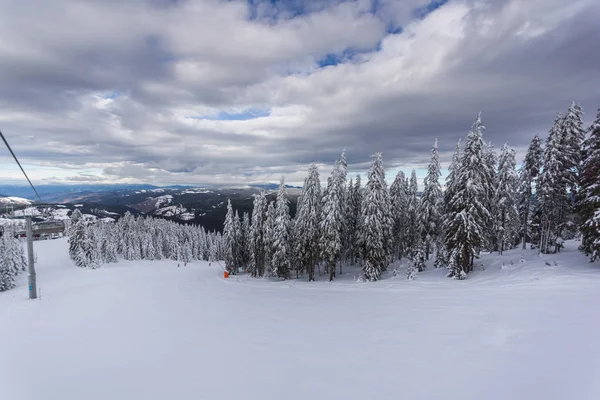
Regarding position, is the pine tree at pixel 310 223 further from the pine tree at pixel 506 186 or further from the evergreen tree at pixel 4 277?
the evergreen tree at pixel 4 277

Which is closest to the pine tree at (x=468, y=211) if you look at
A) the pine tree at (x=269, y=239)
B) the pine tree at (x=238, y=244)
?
the pine tree at (x=269, y=239)

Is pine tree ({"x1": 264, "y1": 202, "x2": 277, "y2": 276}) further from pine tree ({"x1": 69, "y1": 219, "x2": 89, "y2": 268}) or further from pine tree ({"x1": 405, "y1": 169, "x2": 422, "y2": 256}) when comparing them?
pine tree ({"x1": 69, "y1": 219, "x2": 89, "y2": 268})

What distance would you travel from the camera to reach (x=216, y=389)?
273 inches

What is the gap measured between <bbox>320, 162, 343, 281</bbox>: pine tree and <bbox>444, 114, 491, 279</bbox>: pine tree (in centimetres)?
1171

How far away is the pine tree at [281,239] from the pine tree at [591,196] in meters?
29.6

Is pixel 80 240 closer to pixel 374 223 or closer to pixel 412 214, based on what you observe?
pixel 374 223

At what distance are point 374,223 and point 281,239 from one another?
13.2 m

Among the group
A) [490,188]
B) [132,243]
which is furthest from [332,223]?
[132,243]

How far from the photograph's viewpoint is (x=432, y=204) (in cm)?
3438

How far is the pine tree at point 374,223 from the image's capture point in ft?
100

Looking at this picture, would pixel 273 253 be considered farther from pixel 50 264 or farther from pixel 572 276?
pixel 50 264

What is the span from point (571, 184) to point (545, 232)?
6301 millimetres

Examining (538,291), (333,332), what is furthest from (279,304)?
(538,291)

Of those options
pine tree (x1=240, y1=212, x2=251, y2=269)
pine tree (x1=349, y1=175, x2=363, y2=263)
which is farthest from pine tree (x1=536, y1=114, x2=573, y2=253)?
pine tree (x1=240, y1=212, x2=251, y2=269)
